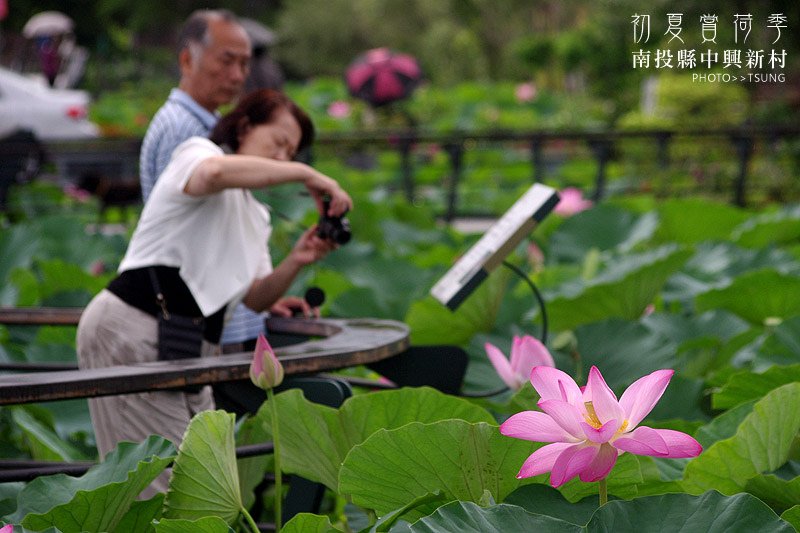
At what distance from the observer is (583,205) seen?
4988 millimetres

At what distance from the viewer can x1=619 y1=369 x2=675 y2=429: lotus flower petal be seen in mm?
1170

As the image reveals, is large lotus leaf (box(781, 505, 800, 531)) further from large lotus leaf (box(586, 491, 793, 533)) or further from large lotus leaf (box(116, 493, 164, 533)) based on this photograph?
large lotus leaf (box(116, 493, 164, 533))

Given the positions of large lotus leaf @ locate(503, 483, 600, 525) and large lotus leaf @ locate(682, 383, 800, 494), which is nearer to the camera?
large lotus leaf @ locate(503, 483, 600, 525)

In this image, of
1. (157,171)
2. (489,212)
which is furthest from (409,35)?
(157,171)

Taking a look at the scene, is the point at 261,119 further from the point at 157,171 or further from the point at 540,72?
the point at 540,72

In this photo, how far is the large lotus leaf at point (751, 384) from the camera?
1.95 meters

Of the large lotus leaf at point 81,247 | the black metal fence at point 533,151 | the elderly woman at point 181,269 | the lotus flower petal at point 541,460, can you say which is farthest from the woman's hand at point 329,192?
the black metal fence at point 533,151

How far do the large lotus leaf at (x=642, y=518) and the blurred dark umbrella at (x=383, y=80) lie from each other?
11587mm

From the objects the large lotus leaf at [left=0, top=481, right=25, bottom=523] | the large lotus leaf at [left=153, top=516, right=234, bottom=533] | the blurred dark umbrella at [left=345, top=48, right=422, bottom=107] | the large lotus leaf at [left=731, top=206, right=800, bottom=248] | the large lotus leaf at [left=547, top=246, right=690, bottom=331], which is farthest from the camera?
the blurred dark umbrella at [left=345, top=48, right=422, bottom=107]

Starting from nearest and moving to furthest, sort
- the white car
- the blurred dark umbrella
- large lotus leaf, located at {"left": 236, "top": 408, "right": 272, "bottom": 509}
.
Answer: large lotus leaf, located at {"left": 236, "top": 408, "right": 272, "bottom": 509} → the white car → the blurred dark umbrella

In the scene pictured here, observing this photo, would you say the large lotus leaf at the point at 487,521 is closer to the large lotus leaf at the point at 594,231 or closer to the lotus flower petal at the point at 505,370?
the lotus flower petal at the point at 505,370

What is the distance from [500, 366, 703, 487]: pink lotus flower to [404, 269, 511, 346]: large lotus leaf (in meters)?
1.42

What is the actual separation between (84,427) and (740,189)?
484cm

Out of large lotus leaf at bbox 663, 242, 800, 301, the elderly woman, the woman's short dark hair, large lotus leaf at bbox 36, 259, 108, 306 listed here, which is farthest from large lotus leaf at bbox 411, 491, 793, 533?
large lotus leaf at bbox 36, 259, 108, 306
